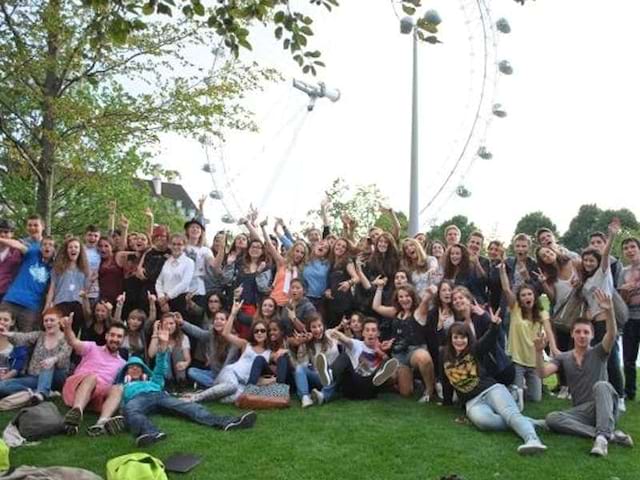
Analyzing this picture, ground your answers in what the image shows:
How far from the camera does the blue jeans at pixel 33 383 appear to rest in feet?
25.7

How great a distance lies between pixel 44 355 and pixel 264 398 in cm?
271

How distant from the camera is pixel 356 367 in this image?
8141mm

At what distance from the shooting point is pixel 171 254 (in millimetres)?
9234

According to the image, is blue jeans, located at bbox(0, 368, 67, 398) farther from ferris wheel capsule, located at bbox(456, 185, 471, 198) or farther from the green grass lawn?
ferris wheel capsule, located at bbox(456, 185, 471, 198)

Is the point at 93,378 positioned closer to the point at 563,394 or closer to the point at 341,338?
the point at 341,338

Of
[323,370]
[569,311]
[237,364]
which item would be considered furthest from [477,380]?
[237,364]

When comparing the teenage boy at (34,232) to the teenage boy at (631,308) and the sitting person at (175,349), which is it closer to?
the sitting person at (175,349)

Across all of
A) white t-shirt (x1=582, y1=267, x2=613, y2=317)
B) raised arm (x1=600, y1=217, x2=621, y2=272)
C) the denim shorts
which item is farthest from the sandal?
raised arm (x1=600, y1=217, x2=621, y2=272)

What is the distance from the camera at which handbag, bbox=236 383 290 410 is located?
7.80 m

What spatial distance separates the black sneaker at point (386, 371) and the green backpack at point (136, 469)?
3.06 meters

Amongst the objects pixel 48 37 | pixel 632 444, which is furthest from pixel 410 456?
pixel 48 37

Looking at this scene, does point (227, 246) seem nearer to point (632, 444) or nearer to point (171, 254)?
point (171, 254)

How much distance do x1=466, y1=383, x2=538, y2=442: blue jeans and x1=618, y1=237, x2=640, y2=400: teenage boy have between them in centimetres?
193

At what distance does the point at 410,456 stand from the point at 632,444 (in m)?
2.14
